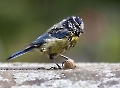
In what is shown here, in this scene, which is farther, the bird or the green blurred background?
the green blurred background

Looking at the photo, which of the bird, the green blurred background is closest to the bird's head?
the bird

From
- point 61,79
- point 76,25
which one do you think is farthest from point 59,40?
point 61,79

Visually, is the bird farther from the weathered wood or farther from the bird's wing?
the weathered wood

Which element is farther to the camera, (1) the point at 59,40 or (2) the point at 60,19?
(2) the point at 60,19

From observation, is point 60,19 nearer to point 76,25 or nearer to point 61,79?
point 76,25

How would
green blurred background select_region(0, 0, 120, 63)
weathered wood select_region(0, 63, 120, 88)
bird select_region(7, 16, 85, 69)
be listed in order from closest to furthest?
weathered wood select_region(0, 63, 120, 88) → bird select_region(7, 16, 85, 69) → green blurred background select_region(0, 0, 120, 63)

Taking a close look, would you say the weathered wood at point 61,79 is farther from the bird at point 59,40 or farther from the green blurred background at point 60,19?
the green blurred background at point 60,19

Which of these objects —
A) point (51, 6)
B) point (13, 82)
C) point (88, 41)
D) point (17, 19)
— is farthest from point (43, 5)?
point (13, 82)
